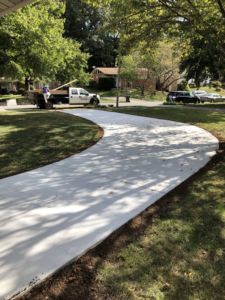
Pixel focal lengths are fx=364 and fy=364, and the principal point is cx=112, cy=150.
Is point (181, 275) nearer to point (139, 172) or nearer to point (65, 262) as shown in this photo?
point (65, 262)

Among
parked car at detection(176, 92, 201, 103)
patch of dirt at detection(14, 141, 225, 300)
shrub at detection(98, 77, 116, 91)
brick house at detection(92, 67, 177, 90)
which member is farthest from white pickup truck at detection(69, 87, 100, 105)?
shrub at detection(98, 77, 116, 91)

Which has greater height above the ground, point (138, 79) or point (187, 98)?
point (138, 79)

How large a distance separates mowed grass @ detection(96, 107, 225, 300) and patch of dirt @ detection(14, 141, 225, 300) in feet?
0.19

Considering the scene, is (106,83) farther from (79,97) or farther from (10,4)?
(10,4)

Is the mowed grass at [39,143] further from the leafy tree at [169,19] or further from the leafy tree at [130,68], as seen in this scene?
the leafy tree at [130,68]

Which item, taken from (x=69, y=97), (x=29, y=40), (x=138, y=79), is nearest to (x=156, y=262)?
(x=29, y=40)

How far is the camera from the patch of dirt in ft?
10.7

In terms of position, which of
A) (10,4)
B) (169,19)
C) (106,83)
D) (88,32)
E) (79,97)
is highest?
(88,32)

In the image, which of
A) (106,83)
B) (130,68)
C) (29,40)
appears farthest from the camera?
(106,83)

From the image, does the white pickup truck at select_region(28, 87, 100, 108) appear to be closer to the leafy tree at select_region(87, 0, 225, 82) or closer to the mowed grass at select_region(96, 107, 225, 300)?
the leafy tree at select_region(87, 0, 225, 82)

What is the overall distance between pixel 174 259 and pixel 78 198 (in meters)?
2.18

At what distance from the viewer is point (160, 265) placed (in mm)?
3775

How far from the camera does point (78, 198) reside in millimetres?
5676

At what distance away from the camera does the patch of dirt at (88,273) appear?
10.7ft
